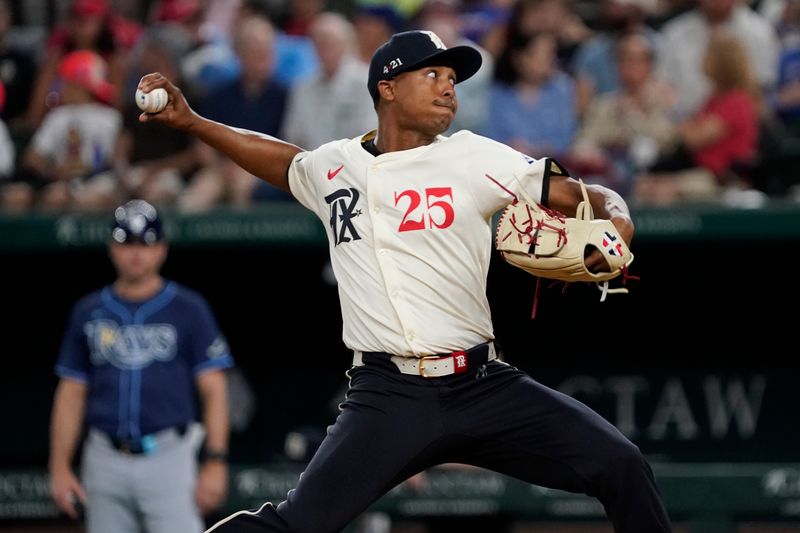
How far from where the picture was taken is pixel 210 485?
20.1ft

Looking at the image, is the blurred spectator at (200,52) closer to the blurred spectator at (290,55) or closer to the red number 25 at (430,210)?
the blurred spectator at (290,55)

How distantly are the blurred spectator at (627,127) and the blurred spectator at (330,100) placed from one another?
114 centimetres

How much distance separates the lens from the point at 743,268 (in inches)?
313

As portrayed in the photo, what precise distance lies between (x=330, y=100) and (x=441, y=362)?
381 cm

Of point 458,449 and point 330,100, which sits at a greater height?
point 330,100

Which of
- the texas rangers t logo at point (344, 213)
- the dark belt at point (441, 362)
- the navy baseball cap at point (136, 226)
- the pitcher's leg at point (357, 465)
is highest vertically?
the texas rangers t logo at point (344, 213)

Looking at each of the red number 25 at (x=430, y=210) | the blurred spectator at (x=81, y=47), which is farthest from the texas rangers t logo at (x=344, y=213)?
the blurred spectator at (x=81, y=47)

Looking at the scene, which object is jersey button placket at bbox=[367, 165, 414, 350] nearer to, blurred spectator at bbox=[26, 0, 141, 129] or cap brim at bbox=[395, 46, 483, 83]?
cap brim at bbox=[395, 46, 483, 83]

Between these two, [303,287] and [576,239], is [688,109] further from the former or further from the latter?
[576,239]

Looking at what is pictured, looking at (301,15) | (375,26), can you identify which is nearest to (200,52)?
(301,15)

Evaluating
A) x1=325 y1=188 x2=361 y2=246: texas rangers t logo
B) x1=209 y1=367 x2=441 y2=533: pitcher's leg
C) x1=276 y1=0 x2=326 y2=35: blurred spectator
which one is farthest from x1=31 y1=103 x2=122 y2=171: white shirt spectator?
x1=209 y1=367 x2=441 y2=533: pitcher's leg

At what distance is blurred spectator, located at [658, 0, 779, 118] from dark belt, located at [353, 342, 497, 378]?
394 cm

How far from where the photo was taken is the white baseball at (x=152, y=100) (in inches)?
169

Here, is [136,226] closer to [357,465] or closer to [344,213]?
[344,213]
